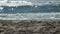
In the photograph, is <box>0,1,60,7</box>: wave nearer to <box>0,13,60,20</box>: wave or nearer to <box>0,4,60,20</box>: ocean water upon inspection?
<box>0,4,60,20</box>: ocean water

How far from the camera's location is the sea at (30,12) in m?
1.25

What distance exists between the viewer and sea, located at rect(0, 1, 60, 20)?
125cm

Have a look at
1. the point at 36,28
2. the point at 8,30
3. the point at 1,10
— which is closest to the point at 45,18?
the point at 36,28

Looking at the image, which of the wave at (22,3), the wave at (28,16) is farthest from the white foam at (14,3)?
the wave at (28,16)

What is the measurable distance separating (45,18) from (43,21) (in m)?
0.04

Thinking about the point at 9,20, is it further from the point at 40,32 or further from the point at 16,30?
the point at 40,32

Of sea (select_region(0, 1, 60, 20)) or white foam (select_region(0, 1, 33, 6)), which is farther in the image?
white foam (select_region(0, 1, 33, 6))

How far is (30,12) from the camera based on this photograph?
1.36m

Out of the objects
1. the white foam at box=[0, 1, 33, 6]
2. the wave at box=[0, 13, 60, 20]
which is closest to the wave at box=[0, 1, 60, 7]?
the white foam at box=[0, 1, 33, 6]

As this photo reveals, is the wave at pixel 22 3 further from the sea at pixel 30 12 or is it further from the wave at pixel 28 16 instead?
the wave at pixel 28 16

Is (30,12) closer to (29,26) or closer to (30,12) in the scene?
(30,12)

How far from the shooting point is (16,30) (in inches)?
49.8

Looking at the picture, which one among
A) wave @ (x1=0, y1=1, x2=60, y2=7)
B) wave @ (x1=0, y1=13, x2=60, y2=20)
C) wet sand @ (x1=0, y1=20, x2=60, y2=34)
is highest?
wave @ (x1=0, y1=1, x2=60, y2=7)

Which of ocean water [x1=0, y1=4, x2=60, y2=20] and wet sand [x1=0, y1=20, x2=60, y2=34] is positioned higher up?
ocean water [x1=0, y1=4, x2=60, y2=20]
